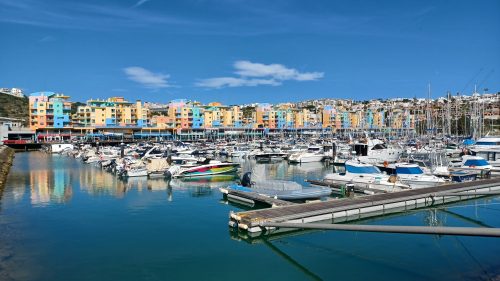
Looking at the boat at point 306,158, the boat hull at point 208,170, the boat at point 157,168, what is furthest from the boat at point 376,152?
the boat at point 157,168

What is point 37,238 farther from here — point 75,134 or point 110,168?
point 75,134

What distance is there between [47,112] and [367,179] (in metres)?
111

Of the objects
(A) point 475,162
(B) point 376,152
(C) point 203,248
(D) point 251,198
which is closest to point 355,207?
(D) point 251,198

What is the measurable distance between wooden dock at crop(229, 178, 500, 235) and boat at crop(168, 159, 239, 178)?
68.3ft

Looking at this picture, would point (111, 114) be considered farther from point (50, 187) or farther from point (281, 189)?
point (281, 189)

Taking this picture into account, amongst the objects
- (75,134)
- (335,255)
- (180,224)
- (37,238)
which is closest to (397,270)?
(335,255)

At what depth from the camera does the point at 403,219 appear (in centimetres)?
2148

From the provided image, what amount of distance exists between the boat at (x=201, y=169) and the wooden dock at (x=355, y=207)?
20815 millimetres

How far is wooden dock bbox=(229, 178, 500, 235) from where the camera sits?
59.9ft

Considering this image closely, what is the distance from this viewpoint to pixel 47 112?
11550cm

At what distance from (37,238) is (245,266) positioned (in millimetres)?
10396

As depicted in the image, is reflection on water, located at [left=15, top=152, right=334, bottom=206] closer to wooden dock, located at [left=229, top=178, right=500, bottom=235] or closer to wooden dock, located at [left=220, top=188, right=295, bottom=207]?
wooden dock, located at [left=220, top=188, right=295, bottom=207]

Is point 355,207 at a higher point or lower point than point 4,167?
lower

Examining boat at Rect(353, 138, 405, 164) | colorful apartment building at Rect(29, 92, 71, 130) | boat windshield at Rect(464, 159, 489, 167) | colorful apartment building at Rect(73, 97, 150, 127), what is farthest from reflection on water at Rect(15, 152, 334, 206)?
colorful apartment building at Rect(73, 97, 150, 127)
